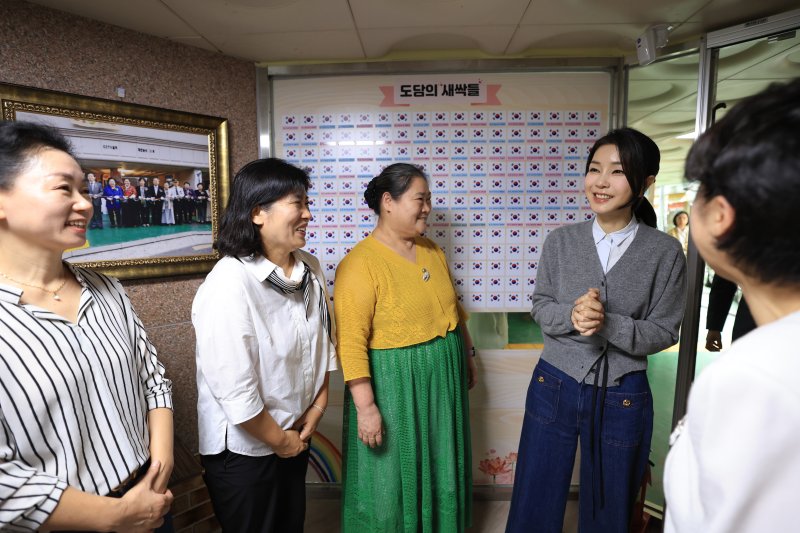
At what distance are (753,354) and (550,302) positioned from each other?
3.28 feet

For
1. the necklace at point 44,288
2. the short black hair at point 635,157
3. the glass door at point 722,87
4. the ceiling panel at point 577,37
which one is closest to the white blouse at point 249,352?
the necklace at point 44,288

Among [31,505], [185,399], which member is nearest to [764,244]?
[31,505]

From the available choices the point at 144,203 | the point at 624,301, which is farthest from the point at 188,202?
the point at 624,301

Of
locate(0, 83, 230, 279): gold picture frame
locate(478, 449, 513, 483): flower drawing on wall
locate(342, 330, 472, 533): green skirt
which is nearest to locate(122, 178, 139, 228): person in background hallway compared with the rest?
locate(0, 83, 230, 279): gold picture frame

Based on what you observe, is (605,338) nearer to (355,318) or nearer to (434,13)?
(355,318)

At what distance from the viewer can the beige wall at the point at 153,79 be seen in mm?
1513

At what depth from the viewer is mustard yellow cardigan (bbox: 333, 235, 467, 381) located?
154 centimetres

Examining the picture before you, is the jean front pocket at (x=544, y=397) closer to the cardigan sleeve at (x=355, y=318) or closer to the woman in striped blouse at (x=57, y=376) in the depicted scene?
the cardigan sleeve at (x=355, y=318)

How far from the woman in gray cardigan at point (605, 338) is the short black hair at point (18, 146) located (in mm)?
1456

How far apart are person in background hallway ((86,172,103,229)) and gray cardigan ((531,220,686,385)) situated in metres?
1.81

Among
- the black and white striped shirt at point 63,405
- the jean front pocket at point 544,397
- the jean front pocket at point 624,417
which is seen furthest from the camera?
the jean front pocket at point 544,397

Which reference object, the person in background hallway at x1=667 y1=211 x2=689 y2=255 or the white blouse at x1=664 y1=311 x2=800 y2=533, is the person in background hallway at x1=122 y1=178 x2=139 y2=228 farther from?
the person in background hallway at x1=667 y1=211 x2=689 y2=255

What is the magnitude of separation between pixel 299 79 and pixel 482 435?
2153 mm

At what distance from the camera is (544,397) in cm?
152
